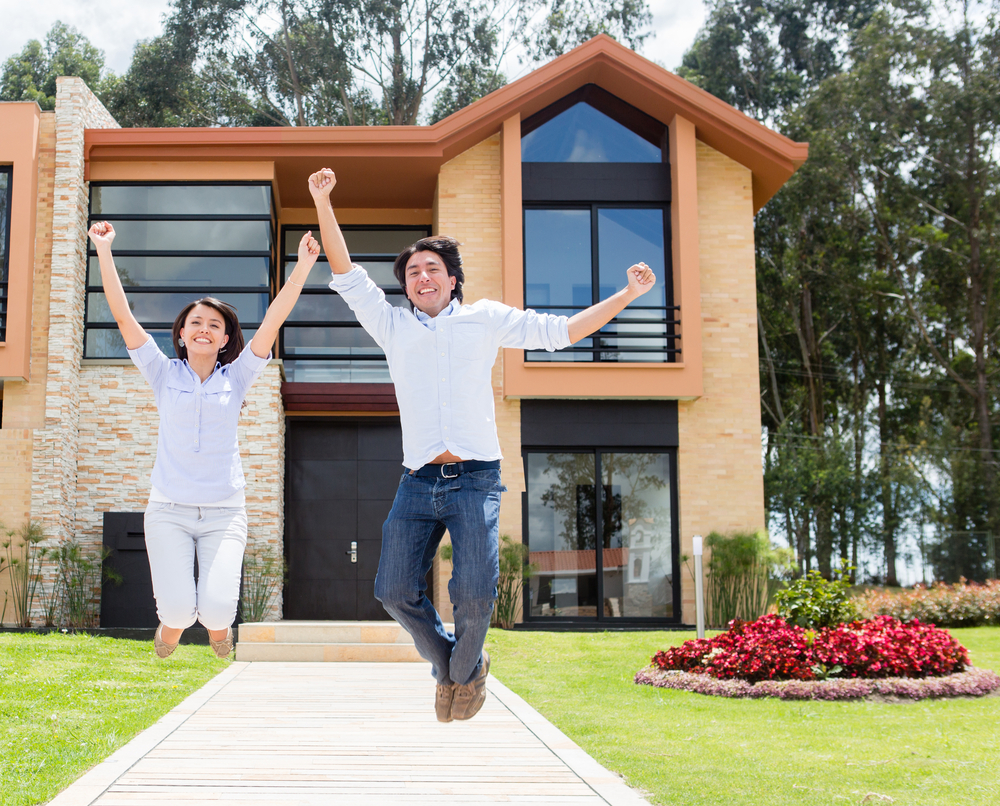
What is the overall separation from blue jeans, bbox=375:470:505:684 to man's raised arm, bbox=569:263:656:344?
2.40 ft

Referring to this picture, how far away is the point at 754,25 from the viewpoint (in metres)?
31.8

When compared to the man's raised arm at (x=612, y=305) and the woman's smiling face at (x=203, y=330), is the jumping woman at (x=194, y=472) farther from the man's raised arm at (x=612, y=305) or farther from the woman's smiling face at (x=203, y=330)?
the man's raised arm at (x=612, y=305)

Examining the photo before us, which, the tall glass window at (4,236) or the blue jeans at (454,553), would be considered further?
the tall glass window at (4,236)

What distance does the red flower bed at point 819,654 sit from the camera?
9797 mm

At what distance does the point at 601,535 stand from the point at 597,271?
3921 mm

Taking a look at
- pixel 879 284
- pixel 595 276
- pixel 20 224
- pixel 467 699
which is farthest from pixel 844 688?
pixel 879 284

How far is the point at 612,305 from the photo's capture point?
425 cm

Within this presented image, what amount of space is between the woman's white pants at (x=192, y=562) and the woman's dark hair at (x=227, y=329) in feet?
2.67

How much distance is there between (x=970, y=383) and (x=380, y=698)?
81.0 ft

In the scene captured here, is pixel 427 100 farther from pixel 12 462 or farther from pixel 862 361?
pixel 12 462

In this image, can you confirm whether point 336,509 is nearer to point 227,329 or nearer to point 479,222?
point 479,222

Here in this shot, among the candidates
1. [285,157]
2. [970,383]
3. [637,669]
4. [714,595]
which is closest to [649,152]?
[285,157]

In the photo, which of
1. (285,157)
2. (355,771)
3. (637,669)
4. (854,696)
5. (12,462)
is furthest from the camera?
(285,157)

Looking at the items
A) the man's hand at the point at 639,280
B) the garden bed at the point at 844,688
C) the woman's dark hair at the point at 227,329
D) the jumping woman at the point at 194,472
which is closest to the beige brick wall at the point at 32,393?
the garden bed at the point at 844,688
